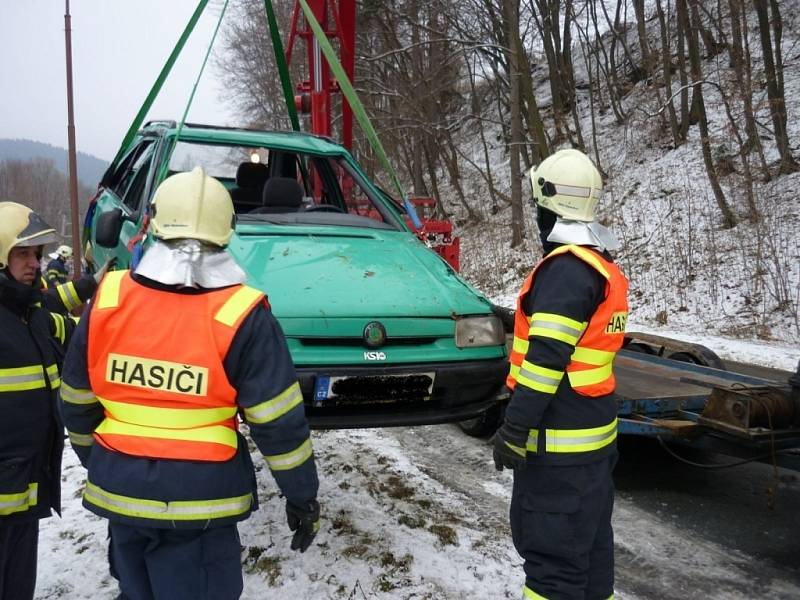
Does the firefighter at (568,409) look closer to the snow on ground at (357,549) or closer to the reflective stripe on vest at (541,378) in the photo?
the reflective stripe on vest at (541,378)

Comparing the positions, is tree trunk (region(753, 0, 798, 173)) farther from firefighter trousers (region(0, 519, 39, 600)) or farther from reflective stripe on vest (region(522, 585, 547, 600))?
firefighter trousers (region(0, 519, 39, 600))

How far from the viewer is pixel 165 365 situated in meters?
1.86

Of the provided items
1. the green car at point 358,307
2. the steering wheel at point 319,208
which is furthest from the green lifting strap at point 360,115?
the steering wheel at point 319,208

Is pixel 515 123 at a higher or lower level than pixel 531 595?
higher

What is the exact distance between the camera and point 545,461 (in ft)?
7.93

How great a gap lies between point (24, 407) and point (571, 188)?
2225 mm

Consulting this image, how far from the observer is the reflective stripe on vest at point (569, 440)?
2408 mm

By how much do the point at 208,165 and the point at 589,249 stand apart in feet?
11.5

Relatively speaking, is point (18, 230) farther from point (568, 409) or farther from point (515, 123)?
point (515, 123)

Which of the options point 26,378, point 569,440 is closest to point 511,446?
point 569,440

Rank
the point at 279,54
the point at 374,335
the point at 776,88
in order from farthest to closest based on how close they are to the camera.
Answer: the point at 776,88
the point at 279,54
the point at 374,335

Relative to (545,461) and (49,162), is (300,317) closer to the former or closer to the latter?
(545,461)

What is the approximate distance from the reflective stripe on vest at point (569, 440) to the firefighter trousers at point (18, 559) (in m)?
1.93

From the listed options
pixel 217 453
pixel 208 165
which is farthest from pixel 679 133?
pixel 217 453
